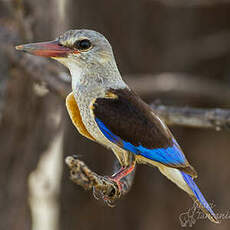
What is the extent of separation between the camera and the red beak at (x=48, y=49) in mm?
2684

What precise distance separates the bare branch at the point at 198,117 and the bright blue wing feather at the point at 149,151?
779mm

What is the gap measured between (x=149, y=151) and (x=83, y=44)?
0.69 metres

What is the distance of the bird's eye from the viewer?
2.75m

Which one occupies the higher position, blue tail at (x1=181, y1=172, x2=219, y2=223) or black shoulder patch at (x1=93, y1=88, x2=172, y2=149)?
black shoulder patch at (x1=93, y1=88, x2=172, y2=149)

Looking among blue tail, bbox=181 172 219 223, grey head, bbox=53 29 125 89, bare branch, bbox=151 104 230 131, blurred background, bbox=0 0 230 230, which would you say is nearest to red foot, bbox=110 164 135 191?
blue tail, bbox=181 172 219 223

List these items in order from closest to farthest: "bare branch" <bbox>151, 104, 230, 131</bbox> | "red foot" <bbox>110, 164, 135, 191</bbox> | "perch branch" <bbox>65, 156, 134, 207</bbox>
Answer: "perch branch" <bbox>65, 156, 134, 207</bbox>, "red foot" <bbox>110, 164, 135, 191</bbox>, "bare branch" <bbox>151, 104, 230, 131</bbox>

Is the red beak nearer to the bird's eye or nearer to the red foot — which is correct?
the bird's eye

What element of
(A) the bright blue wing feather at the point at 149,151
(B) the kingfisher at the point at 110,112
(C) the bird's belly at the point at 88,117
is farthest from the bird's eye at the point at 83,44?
(A) the bright blue wing feather at the point at 149,151

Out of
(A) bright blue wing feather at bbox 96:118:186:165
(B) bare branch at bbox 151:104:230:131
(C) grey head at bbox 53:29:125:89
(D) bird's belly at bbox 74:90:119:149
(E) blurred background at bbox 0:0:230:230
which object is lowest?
(E) blurred background at bbox 0:0:230:230

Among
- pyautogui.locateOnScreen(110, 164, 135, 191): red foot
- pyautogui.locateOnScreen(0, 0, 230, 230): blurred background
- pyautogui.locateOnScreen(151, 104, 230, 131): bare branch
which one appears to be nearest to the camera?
pyautogui.locateOnScreen(110, 164, 135, 191): red foot

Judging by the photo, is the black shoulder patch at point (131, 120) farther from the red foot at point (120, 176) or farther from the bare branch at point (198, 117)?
the bare branch at point (198, 117)

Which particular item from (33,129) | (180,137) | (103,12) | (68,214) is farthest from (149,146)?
(68,214)

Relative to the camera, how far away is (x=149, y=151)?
2.71 m

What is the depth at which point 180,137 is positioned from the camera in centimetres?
710
